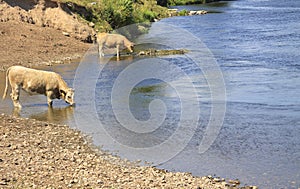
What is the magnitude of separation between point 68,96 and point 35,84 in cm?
120

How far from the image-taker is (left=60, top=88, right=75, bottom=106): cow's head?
19.1 metres

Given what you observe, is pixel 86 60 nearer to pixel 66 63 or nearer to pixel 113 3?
pixel 66 63

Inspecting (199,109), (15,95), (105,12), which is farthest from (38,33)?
(199,109)

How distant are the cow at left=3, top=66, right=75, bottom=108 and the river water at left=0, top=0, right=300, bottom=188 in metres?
0.44

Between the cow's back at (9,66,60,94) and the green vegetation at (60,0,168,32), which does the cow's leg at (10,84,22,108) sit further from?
the green vegetation at (60,0,168,32)

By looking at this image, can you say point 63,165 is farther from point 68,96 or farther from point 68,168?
point 68,96

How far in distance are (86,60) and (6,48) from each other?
4586 millimetres

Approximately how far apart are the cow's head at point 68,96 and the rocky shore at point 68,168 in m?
4.07

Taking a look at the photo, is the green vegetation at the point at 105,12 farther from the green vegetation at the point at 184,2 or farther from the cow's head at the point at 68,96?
the green vegetation at the point at 184,2

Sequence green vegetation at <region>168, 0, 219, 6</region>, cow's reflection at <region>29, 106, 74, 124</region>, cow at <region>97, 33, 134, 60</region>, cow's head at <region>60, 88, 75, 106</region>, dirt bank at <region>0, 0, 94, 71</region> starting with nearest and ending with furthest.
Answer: cow's reflection at <region>29, 106, 74, 124</region> < cow's head at <region>60, 88, 75, 106</region> < dirt bank at <region>0, 0, 94, 71</region> < cow at <region>97, 33, 134, 60</region> < green vegetation at <region>168, 0, 219, 6</region>

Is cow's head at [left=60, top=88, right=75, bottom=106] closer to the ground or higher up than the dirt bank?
closer to the ground

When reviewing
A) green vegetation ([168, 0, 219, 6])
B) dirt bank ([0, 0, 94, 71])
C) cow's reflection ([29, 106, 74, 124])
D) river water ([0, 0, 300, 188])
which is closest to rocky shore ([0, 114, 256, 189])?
river water ([0, 0, 300, 188])

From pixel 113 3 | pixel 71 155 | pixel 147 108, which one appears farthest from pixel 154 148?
pixel 113 3

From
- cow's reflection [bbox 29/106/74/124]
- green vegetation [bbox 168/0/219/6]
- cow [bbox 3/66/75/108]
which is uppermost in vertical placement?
green vegetation [bbox 168/0/219/6]
